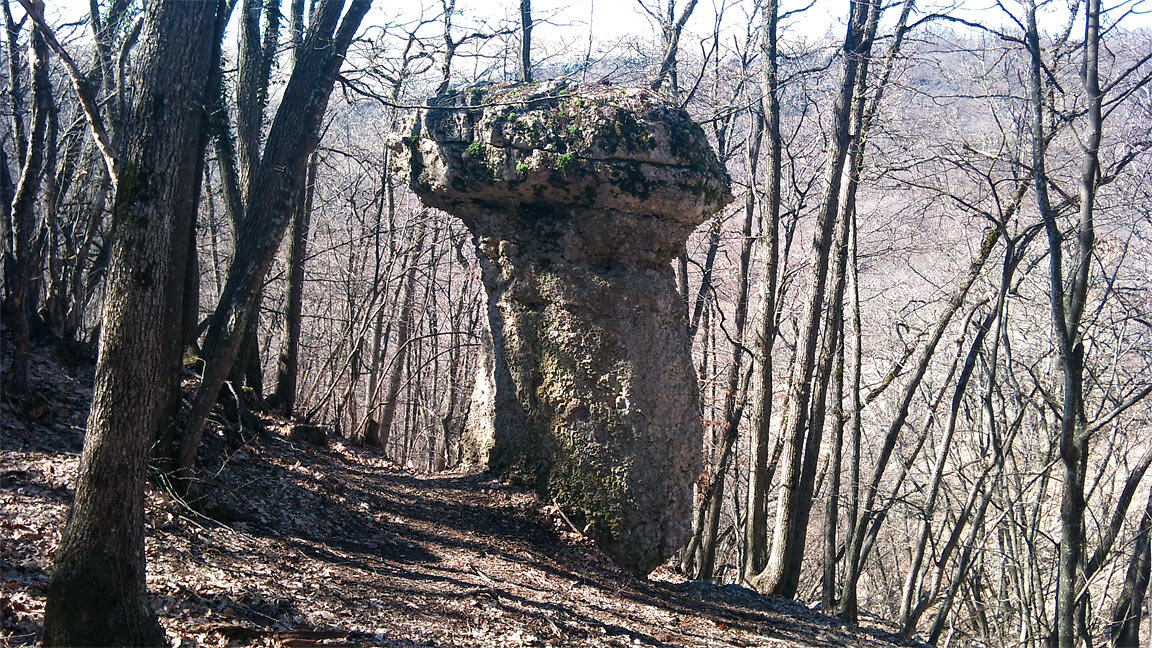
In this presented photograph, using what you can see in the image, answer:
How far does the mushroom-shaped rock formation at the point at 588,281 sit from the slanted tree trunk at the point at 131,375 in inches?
154

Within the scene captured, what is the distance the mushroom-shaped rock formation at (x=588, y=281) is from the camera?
24.7 ft

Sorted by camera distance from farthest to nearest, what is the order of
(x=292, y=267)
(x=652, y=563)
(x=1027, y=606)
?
(x=1027, y=606) → (x=292, y=267) → (x=652, y=563)

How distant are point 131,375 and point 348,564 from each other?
8.23 ft

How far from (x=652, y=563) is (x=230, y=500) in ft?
12.2

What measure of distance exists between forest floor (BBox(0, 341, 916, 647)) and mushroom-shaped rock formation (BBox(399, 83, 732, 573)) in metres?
0.52

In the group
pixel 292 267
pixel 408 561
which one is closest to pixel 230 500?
pixel 408 561

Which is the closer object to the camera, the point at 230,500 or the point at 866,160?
the point at 230,500

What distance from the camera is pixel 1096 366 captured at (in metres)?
12.3

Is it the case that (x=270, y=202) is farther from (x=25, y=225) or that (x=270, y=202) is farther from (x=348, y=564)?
(x=348, y=564)

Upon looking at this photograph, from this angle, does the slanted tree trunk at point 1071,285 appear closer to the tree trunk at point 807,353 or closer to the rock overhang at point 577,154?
the tree trunk at point 807,353

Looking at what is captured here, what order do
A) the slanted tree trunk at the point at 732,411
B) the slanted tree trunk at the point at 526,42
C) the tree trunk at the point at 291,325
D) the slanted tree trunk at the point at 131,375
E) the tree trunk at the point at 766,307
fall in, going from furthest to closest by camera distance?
1. the slanted tree trunk at the point at 732,411
2. the tree trunk at the point at 291,325
3. the slanted tree trunk at the point at 526,42
4. the tree trunk at the point at 766,307
5. the slanted tree trunk at the point at 131,375

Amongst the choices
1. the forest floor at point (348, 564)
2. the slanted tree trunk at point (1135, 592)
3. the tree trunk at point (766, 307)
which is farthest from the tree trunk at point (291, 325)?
the slanted tree trunk at point (1135, 592)

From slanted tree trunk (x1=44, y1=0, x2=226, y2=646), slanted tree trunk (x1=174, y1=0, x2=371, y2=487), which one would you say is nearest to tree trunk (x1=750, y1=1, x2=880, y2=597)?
slanted tree trunk (x1=174, y1=0, x2=371, y2=487)

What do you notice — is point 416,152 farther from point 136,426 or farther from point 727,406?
point 727,406
